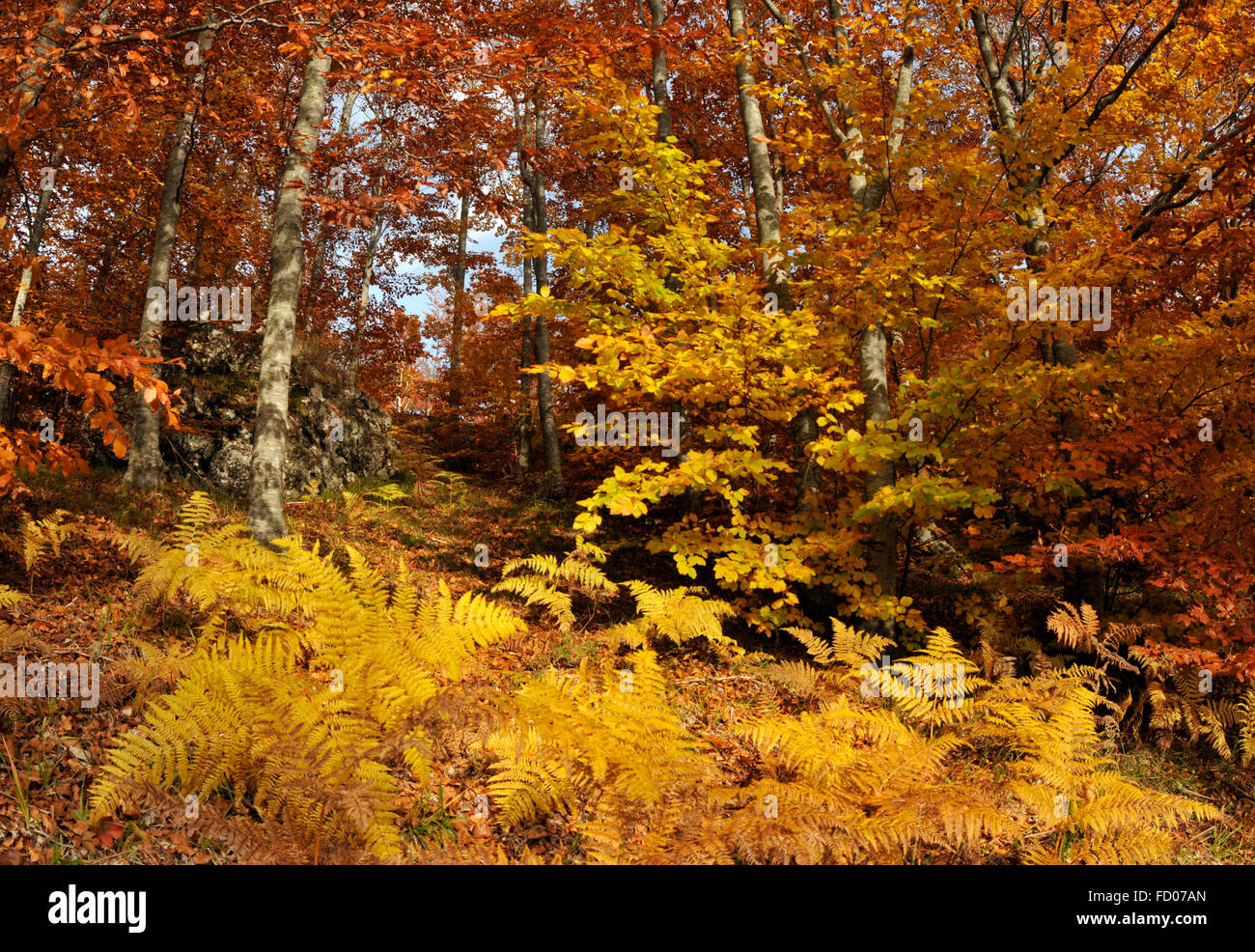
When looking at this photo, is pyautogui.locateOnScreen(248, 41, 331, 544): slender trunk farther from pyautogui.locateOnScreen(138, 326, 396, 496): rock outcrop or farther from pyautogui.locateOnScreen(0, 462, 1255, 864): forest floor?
pyautogui.locateOnScreen(138, 326, 396, 496): rock outcrop

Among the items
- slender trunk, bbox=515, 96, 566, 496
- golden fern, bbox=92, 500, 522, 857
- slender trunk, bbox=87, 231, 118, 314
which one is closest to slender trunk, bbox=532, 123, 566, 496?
slender trunk, bbox=515, 96, 566, 496

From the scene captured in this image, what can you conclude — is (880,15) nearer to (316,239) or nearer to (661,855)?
(661,855)

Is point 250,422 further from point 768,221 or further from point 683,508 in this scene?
point 768,221

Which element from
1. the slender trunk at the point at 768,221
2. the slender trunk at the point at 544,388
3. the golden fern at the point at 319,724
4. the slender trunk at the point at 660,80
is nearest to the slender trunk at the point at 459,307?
the slender trunk at the point at 544,388

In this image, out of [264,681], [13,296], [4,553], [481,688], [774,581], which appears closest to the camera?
[264,681]

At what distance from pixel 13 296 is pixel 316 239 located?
272 inches

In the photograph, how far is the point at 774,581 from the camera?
20.3ft

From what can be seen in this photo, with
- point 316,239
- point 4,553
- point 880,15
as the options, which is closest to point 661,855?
point 4,553

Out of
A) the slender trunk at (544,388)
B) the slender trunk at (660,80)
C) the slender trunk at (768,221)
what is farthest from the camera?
the slender trunk at (544,388)

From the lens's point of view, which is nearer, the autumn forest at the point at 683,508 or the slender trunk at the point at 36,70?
the autumn forest at the point at 683,508

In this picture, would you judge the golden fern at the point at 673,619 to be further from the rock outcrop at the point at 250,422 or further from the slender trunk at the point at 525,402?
the slender trunk at the point at 525,402

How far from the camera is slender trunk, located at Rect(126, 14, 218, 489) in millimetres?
8398

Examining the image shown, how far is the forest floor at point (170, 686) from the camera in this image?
8.89 ft

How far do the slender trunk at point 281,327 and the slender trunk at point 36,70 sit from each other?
6.38ft
